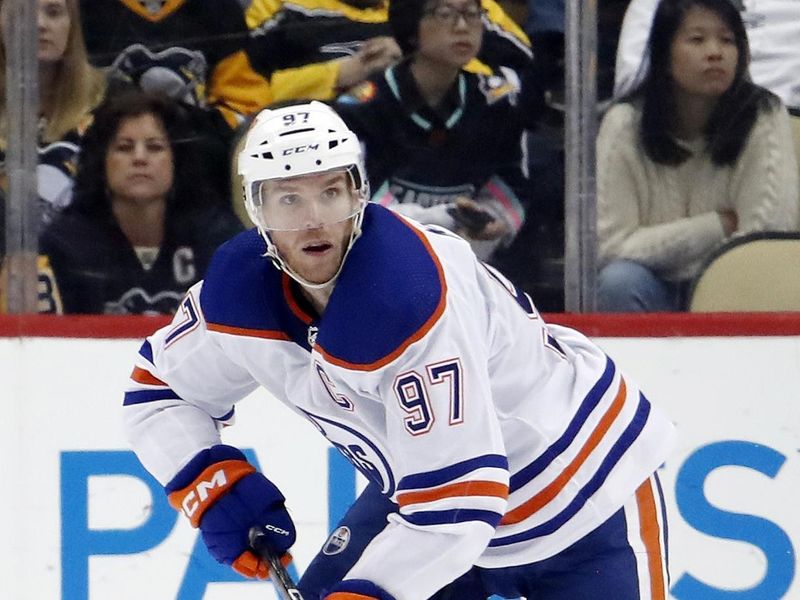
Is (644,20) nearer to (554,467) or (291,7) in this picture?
(291,7)

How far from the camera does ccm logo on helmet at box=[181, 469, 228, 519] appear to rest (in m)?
2.16

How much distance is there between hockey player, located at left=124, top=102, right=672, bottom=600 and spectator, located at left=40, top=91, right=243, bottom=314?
0.82m

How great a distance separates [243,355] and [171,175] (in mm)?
1171

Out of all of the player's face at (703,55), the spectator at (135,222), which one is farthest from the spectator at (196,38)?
the player's face at (703,55)

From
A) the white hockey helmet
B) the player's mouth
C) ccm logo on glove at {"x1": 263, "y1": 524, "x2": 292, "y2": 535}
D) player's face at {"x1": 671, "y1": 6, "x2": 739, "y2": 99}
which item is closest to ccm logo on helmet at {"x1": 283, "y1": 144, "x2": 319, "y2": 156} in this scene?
the white hockey helmet

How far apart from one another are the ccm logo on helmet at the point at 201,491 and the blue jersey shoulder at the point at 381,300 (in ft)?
1.44

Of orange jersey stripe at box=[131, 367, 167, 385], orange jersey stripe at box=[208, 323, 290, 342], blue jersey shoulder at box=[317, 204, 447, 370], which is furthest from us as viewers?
orange jersey stripe at box=[131, 367, 167, 385]

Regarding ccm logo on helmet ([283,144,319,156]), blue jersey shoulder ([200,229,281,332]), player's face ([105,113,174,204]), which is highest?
ccm logo on helmet ([283,144,319,156])

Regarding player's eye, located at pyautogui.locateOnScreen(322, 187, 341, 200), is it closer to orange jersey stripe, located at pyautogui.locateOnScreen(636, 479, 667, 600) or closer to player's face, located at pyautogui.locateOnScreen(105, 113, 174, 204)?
orange jersey stripe, located at pyautogui.locateOnScreen(636, 479, 667, 600)

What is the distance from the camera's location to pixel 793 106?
3.05m

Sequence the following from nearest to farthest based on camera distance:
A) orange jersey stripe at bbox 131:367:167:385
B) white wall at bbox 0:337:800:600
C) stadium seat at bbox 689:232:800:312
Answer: orange jersey stripe at bbox 131:367:167:385 → white wall at bbox 0:337:800:600 → stadium seat at bbox 689:232:800:312

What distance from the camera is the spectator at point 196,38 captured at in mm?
3035

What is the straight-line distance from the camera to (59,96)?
10.00 ft

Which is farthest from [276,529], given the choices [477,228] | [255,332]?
[477,228]
